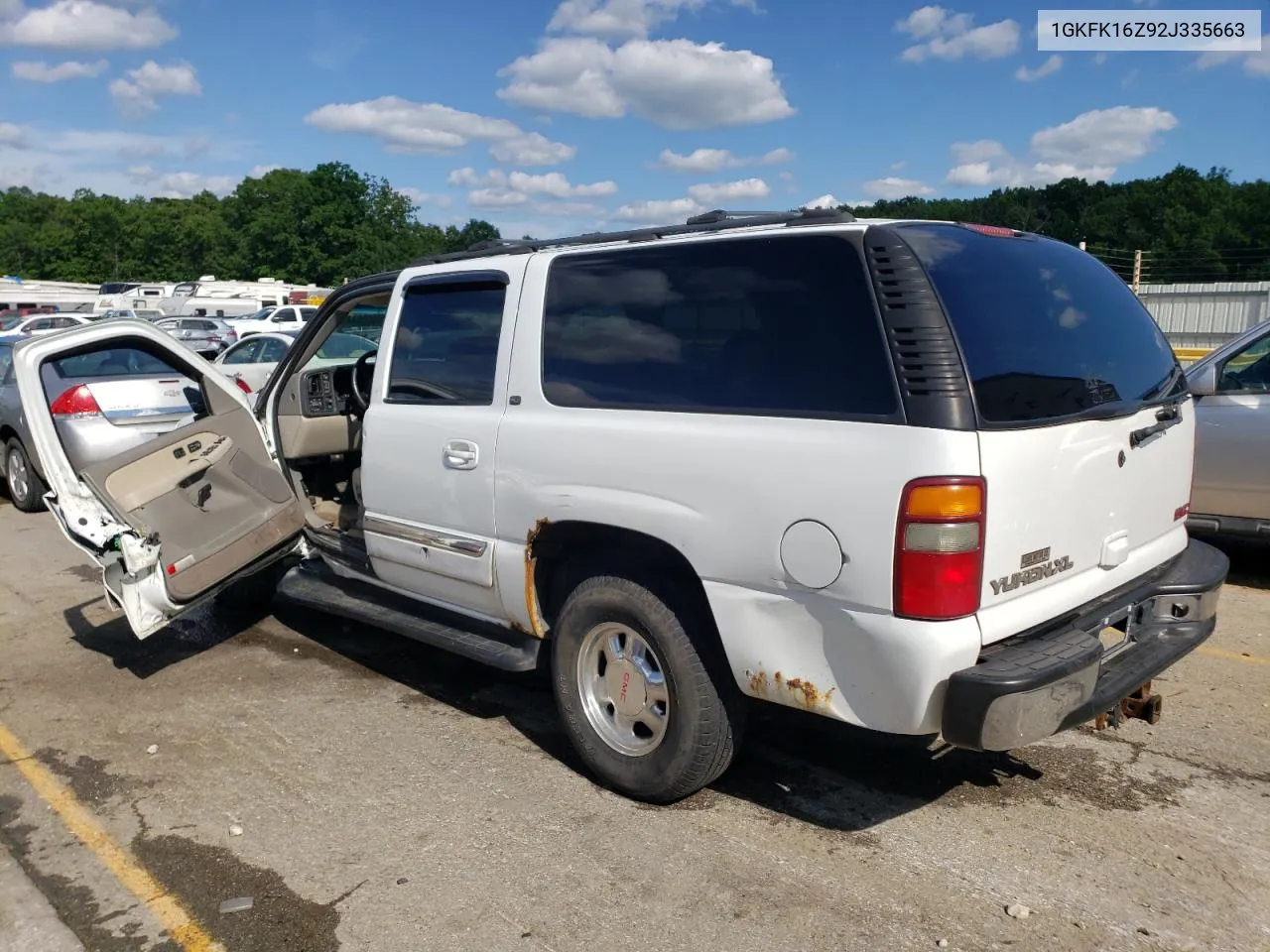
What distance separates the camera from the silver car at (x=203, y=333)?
25.9 meters

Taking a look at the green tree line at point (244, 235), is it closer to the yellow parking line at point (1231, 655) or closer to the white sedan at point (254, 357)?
the white sedan at point (254, 357)

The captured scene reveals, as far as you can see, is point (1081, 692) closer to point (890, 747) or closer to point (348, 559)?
point (890, 747)

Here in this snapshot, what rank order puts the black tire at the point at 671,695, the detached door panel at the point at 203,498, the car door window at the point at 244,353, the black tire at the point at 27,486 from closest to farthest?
the black tire at the point at 671,695, the detached door panel at the point at 203,498, the black tire at the point at 27,486, the car door window at the point at 244,353

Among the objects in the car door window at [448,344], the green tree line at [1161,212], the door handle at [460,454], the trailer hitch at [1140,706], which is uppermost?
the green tree line at [1161,212]

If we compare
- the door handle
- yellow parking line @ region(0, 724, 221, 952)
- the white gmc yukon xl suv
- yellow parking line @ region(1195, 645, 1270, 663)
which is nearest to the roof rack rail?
the white gmc yukon xl suv

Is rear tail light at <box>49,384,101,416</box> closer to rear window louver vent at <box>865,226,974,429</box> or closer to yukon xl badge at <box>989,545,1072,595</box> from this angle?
rear window louver vent at <box>865,226,974,429</box>

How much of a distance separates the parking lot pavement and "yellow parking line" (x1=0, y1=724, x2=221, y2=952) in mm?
10

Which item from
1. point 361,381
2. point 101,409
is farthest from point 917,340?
point 101,409

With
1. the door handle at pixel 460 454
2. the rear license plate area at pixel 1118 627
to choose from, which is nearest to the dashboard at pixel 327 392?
the door handle at pixel 460 454

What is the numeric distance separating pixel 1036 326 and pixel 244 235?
95.8 metres

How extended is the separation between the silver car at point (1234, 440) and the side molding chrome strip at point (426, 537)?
14.9ft

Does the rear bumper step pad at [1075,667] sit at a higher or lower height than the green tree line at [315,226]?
lower

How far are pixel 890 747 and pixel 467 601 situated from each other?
192cm

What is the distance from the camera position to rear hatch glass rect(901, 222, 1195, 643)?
2.99m
